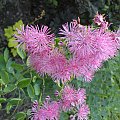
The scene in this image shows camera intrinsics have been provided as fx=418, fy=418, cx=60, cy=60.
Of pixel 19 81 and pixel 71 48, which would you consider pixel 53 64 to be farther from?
pixel 19 81

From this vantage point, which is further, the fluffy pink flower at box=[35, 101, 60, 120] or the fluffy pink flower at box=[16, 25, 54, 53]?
the fluffy pink flower at box=[35, 101, 60, 120]

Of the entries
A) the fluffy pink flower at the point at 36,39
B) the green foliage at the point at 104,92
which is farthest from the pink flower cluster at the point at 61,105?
the green foliage at the point at 104,92

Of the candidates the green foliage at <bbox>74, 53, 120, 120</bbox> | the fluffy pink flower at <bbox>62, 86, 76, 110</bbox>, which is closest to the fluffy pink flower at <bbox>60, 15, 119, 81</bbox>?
the fluffy pink flower at <bbox>62, 86, 76, 110</bbox>

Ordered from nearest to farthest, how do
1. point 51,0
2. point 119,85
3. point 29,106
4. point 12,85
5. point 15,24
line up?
point 12,85
point 29,106
point 119,85
point 15,24
point 51,0

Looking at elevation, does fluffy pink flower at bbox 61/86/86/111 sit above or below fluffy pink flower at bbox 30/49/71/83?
below

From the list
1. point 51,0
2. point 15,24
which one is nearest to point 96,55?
point 15,24

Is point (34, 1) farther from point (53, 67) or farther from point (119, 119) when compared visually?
point (53, 67)

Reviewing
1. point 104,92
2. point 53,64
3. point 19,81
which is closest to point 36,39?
point 53,64

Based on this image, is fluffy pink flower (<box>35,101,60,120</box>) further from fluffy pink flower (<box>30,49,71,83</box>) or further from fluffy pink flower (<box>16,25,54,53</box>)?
fluffy pink flower (<box>16,25,54,53</box>)
